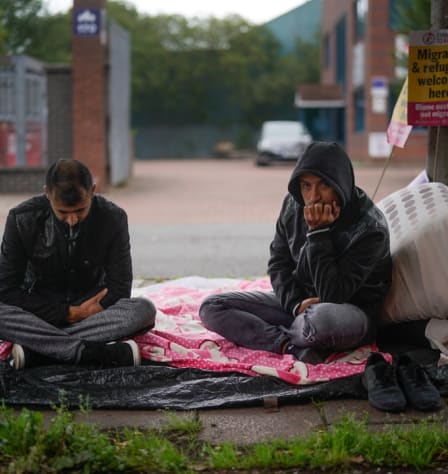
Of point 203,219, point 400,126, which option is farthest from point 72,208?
point 203,219

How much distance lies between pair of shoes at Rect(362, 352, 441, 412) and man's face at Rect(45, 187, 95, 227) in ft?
5.66

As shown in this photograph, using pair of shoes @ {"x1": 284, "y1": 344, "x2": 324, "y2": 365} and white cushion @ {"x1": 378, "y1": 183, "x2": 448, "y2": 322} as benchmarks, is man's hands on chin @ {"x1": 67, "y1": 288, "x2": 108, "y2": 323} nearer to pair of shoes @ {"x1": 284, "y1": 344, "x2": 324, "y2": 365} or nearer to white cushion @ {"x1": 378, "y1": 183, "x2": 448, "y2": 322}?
pair of shoes @ {"x1": 284, "y1": 344, "x2": 324, "y2": 365}

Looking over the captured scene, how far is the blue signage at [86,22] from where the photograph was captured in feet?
63.0

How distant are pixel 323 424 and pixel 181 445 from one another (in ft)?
2.28

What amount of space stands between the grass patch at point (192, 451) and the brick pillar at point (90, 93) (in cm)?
1616

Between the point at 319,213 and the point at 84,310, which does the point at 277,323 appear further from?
the point at 84,310

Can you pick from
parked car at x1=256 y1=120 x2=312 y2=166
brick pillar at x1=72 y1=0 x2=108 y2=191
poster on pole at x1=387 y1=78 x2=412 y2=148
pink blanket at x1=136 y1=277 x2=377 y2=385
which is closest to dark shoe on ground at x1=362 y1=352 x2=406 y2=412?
pink blanket at x1=136 y1=277 x2=377 y2=385

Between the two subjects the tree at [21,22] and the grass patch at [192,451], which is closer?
the grass patch at [192,451]

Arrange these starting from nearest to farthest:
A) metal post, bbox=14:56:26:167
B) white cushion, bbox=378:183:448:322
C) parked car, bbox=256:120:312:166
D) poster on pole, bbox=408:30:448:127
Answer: white cushion, bbox=378:183:448:322
poster on pole, bbox=408:30:448:127
metal post, bbox=14:56:26:167
parked car, bbox=256:120:312:166

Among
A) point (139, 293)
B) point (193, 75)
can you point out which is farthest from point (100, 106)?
point (193, 75)

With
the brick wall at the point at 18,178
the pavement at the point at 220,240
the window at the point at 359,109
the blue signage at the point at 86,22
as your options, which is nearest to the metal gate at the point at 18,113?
the brick wall at the point at 18,178

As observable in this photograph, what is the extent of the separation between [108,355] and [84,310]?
38 cm

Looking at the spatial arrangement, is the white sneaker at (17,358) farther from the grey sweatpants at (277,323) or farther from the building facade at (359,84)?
the building facade at (359,84)

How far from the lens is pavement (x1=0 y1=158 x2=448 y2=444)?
164 inches
